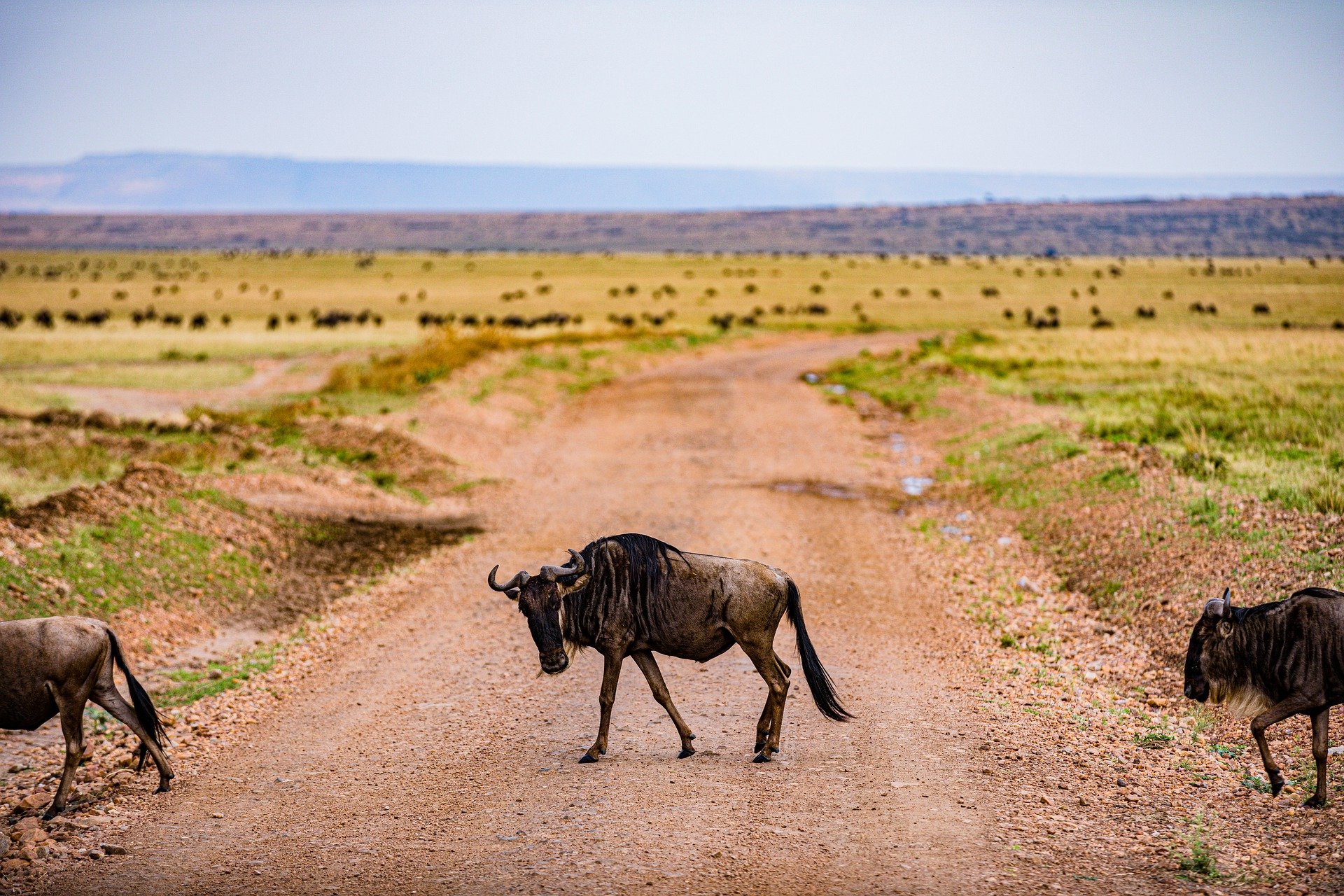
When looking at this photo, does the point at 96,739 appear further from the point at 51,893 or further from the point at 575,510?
the point at 575,510

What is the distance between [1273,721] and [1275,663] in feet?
1.39

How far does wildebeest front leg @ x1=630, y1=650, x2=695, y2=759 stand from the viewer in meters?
8.72

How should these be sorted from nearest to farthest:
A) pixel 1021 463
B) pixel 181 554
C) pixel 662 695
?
pixel 662 695 → pixel 181 554 → pixel 1021 463

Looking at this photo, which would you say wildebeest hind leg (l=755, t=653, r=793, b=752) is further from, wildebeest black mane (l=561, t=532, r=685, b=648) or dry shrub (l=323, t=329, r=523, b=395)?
dry shrub (l=323, t=329, r=523, b=395)

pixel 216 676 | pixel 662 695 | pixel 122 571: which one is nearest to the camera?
pixel 662 695

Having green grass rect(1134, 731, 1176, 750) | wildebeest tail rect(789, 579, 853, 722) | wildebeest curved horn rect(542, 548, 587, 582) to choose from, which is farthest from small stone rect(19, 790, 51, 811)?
green grass rect(1134, 731, 1176, 750)

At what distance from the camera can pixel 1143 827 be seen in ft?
25.1

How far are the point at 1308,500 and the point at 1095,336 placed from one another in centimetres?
3924

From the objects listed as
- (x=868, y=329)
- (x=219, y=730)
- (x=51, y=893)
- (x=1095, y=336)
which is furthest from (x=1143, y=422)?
(x=868, y=329)

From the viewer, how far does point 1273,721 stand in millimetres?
7867

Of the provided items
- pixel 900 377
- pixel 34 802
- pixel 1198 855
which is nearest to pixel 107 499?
pixel 34 802

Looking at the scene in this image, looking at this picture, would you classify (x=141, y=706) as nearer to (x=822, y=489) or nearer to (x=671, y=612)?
(x=671, y=612)

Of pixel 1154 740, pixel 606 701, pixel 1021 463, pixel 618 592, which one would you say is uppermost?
pixel 618 592

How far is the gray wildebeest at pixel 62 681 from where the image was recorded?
8516mm
